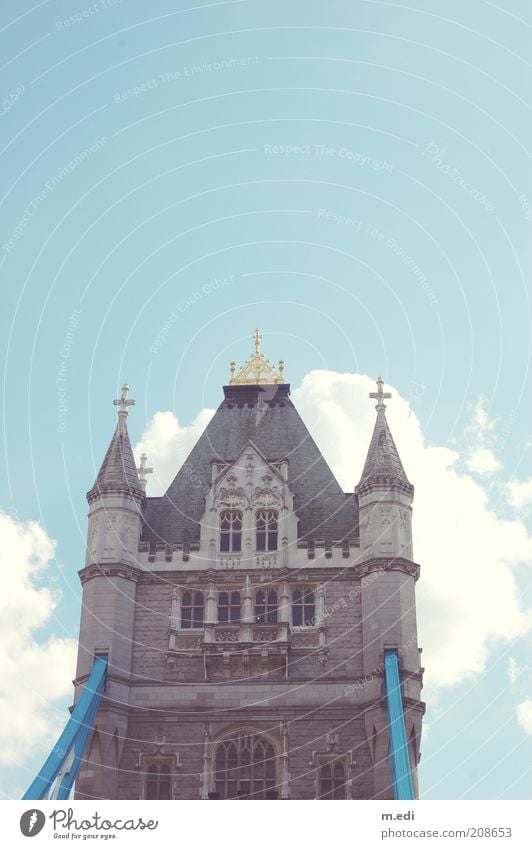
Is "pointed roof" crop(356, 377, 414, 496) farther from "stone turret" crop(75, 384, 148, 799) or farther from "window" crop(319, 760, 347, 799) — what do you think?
"window" crop(319, 760, 347, 799)

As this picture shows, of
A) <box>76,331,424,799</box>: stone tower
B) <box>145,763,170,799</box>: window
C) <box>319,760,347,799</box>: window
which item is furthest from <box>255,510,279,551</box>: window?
<box>145,763,170,799</box>: window

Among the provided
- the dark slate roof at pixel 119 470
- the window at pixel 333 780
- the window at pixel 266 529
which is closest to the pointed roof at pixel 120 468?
the dark slate roof at pixel 119 470

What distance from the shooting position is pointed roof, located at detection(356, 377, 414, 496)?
164 feet

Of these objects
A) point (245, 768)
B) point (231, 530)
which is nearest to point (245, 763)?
point (245, 768)

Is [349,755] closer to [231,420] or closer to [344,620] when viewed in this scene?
[344,620]

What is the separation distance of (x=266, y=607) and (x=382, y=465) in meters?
7.68

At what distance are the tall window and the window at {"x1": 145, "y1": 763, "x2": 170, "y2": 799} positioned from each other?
367 inches

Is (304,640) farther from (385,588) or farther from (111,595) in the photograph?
(111,595)

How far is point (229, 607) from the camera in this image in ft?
158

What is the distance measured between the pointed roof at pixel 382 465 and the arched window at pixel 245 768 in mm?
11246

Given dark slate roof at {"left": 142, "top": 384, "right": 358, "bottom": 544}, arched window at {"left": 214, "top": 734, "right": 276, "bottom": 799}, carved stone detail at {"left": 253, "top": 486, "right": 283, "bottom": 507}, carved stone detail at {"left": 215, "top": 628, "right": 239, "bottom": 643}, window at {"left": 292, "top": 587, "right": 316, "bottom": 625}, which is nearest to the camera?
arched window at {"left": 214, "top": 734, "right": 276, "bottom": 799}
